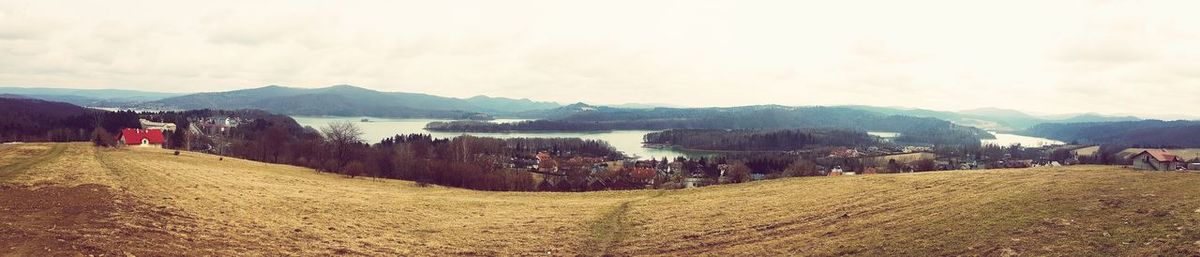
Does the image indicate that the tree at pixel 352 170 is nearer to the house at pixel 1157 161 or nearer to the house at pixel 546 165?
the house at pixel 1157 161

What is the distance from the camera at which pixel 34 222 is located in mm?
16562

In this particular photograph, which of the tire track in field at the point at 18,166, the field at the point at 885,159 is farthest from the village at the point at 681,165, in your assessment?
the tire track in field at the point at 18,166

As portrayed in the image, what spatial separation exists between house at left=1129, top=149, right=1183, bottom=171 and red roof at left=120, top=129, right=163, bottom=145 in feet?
245

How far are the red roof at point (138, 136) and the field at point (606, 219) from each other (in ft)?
98.3

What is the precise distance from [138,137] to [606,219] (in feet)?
177

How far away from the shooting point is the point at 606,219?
2659 centimetres

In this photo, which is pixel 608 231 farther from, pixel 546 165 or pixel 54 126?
pixel 54 126

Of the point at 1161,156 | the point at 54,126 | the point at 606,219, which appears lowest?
the point at 606,219

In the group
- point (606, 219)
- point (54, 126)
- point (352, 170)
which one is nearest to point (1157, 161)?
point (606, 219)

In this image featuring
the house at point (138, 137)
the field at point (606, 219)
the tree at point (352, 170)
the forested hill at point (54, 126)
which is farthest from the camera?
the forested hill at point (54, 126)

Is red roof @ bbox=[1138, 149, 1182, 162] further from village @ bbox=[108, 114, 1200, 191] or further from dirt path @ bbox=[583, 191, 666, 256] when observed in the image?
dirt path @ bbox=[583, 191, 666, 256]

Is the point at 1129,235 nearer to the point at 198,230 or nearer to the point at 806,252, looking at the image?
the point at 806,252

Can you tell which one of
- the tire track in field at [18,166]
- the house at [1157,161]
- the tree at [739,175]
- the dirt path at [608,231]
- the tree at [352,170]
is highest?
the house at [1157,161]

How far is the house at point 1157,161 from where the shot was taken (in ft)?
101
